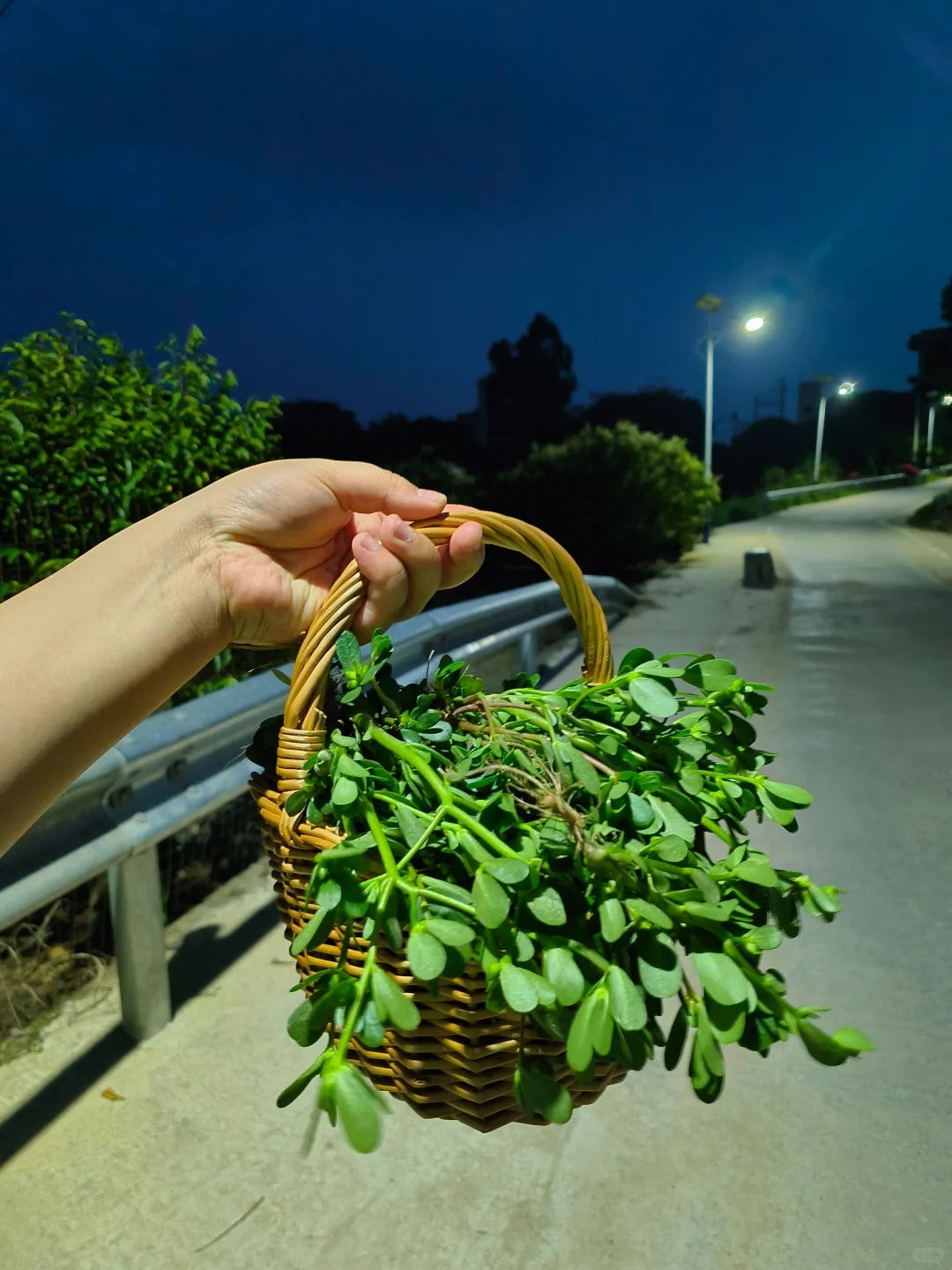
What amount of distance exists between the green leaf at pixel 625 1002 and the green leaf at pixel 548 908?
0.07 meters

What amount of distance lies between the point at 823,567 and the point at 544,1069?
13321 millimetres

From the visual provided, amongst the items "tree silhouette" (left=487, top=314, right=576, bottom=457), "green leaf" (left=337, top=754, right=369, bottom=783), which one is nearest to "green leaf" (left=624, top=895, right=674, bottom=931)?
"green leaf" (left=337, top=754, right=369, bottom=783)

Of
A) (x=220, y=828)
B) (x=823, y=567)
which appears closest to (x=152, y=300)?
(x=823, y=567)

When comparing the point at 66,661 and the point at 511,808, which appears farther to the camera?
the point at 66,661

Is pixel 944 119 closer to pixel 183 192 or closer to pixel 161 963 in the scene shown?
pixel 183 192

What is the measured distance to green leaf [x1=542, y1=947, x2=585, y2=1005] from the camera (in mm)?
819

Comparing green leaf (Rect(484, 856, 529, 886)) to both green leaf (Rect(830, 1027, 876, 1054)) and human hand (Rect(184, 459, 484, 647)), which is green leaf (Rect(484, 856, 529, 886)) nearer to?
green leaf (Rect(830, 1027, 876, 1054))

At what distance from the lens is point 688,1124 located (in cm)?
207

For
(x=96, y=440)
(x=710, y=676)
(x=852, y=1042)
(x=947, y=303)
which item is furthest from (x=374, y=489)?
(x=947, y=303)

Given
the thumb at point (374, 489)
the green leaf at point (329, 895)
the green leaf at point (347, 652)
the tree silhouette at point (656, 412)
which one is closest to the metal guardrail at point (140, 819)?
the thumb at point (374, 489)

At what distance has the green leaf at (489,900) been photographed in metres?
0.81

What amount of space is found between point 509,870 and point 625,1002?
0.53ft

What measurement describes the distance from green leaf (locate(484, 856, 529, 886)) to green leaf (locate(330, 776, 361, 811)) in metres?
0.19

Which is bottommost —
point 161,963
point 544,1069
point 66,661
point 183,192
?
point 161,963
